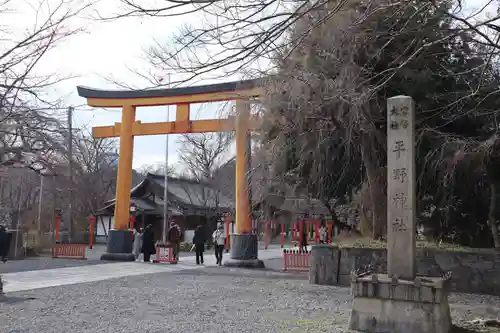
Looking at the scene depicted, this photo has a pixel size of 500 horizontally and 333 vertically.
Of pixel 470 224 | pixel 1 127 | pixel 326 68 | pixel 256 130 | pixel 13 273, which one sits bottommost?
pixel 13 273

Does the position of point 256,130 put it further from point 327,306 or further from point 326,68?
point 327,306

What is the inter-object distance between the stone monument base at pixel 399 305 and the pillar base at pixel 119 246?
1302 cm

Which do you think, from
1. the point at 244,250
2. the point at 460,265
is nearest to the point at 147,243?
the point at 244,250

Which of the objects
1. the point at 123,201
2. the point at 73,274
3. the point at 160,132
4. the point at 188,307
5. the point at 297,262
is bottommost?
the point at 73,274

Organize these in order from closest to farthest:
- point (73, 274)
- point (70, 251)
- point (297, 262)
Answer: point (73, 274), point (297, 262), point (70, 251)

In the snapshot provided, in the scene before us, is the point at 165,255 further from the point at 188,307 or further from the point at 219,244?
the point at 188,307

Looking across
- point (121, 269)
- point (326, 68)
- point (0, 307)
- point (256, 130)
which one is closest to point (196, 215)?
point (121, 269)

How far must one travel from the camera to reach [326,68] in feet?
37.1

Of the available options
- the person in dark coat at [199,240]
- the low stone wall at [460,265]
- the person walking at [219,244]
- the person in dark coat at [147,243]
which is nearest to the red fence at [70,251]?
the person in dark coat at [147,243]

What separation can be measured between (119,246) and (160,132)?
4585 mm

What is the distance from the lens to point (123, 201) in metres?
18.2

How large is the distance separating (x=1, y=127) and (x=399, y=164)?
6846 mm

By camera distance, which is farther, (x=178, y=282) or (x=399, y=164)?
(x=178, y=282)

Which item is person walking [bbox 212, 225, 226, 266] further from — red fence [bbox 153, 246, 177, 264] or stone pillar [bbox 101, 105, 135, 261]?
stone pillar [bbox 101, 105, 135, 261]
